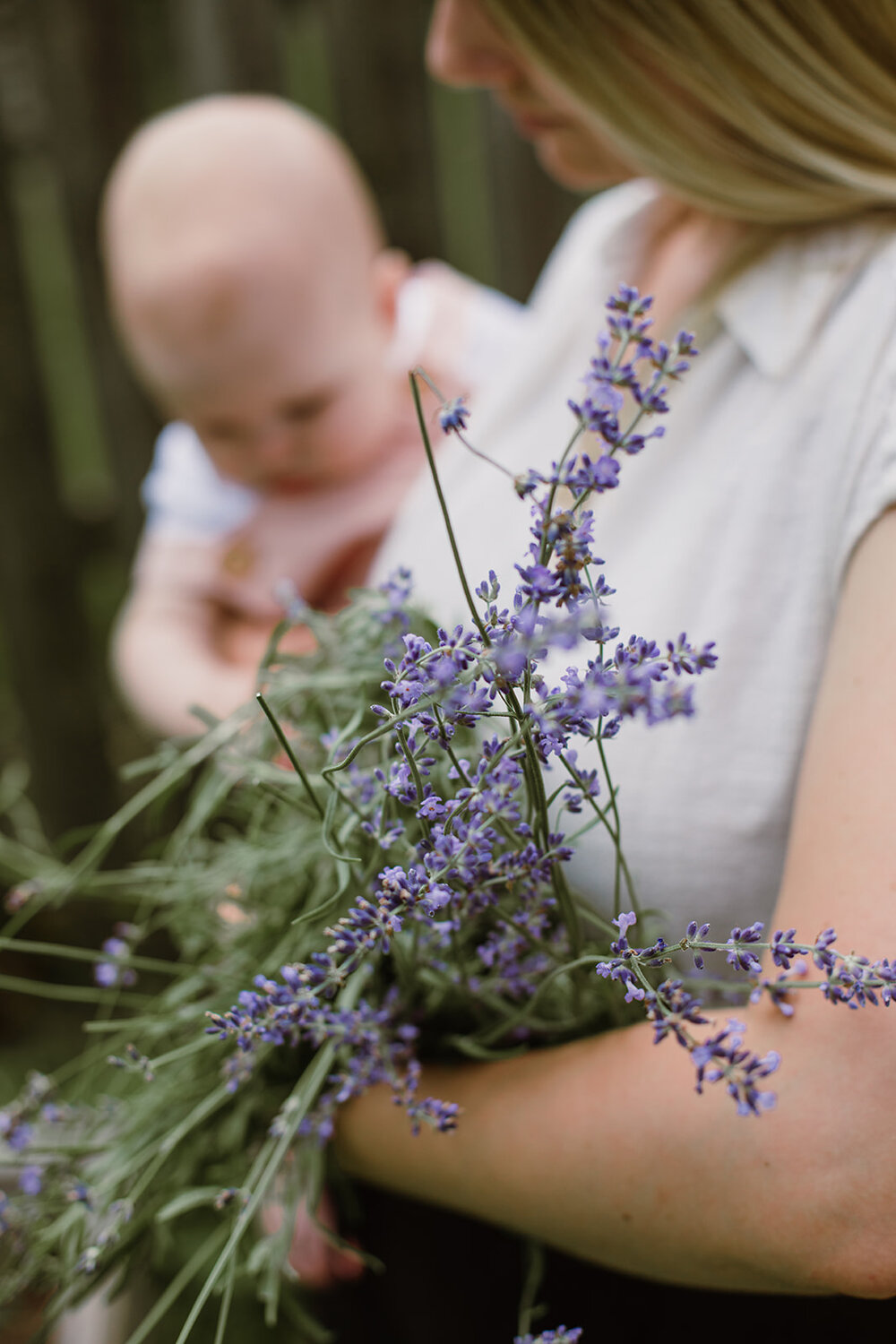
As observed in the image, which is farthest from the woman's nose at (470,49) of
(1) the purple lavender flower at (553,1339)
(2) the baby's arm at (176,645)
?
(1) the purple lavender flower at (553,1339)

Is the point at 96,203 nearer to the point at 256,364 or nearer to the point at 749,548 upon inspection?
the point at 256,364

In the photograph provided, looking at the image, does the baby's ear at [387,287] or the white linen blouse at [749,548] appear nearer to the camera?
the white linen blouse at [749,548]

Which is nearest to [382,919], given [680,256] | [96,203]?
[680,256]

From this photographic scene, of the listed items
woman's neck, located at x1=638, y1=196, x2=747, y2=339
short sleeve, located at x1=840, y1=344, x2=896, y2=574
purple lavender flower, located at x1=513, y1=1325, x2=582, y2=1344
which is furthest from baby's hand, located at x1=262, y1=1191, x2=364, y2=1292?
woman's neck, located at x1=638, y1=196, x2=747, y2=339

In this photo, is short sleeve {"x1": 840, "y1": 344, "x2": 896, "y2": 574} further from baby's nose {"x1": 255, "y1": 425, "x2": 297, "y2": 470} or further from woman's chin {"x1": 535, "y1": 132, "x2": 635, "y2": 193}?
baby's nose {"x1": 255, "y1": 425, "x2": 297, "y2": 470}

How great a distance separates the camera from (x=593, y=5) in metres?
0.66

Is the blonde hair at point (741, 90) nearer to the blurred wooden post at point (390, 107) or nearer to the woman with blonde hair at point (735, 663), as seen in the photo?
the woman with blonde hair at point (735, 663)

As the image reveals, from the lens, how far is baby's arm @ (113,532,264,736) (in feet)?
4.23

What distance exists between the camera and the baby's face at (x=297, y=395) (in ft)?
3.86

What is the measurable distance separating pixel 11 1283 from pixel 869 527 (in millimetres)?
677

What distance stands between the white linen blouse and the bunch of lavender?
4 cm

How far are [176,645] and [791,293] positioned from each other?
0.94 metres

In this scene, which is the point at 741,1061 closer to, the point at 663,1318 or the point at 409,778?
the point at 409,778

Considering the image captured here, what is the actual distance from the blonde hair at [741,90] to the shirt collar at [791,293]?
2 centimetres
